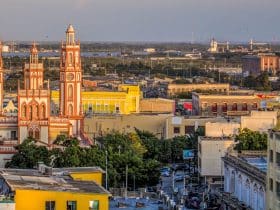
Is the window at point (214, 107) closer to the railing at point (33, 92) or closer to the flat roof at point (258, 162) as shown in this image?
the railing at point (33, 92)

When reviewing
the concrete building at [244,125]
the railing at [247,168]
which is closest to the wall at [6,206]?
the railing at [247,168]

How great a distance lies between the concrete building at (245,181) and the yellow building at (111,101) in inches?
1679

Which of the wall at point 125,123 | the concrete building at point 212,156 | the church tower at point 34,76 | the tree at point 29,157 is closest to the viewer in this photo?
the tree at point 29,157

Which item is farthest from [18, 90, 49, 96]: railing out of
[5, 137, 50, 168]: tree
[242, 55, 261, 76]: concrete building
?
[242, 55, 261, 76]: concrete building

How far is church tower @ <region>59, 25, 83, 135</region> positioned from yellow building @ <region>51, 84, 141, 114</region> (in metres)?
24.7

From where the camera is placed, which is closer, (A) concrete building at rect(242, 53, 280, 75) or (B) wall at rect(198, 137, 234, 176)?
(B) wall at rect(198, 137, 234, 176)

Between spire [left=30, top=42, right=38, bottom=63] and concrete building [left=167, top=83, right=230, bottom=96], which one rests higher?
spire [left=30, top=42, right=38, bottom=63]

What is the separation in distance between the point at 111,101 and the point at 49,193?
206ft

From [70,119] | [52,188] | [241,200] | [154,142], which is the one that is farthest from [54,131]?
[52,188]

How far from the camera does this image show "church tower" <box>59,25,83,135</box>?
210 feet

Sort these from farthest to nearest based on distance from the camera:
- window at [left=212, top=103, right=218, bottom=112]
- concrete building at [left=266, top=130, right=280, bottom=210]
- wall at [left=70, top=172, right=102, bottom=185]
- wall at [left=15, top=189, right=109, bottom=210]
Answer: window at [left=212, top=103, right=218, bottom=112] → wall at [left=70, top=172, right=102, bottom=185] → concrete building at [left=266, top=130, right=280, bottom=210] → wall at [left=15, top=189, right=109, bottom=210]

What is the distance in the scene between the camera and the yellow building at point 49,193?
27.2 metres

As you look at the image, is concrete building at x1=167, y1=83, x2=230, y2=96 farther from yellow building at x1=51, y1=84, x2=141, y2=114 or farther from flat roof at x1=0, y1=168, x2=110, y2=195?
flat roof at x1=0, y1=168, x2=110, y2=195

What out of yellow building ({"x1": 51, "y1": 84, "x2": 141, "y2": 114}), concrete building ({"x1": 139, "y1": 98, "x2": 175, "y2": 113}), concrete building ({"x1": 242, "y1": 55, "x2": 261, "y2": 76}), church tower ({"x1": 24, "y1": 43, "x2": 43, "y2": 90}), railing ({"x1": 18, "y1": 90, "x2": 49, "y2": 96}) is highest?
church tower ({"x1": 24, "y1": 43, "x2": 43, "y2": 90})
